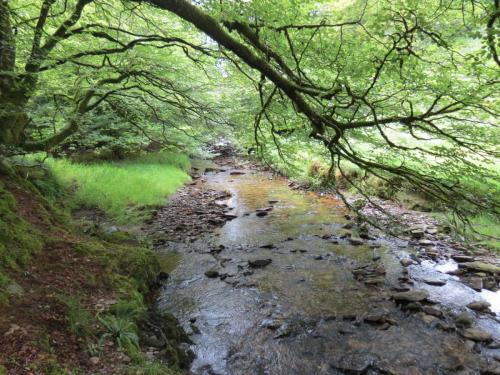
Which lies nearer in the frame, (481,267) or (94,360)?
(94,360)

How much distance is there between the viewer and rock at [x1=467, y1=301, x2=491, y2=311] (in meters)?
5.64


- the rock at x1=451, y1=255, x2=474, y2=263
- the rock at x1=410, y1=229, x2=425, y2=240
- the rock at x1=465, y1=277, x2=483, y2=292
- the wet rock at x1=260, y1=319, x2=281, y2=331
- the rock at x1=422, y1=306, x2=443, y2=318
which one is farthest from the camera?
the rock at x1=410, y1=229, x2=425, y2=240

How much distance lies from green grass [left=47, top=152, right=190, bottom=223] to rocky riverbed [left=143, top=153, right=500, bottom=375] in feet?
4.05

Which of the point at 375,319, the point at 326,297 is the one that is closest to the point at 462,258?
the point at 375,319

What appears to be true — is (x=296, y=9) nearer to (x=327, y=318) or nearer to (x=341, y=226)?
(x=327, y=318)

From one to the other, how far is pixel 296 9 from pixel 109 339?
202 inches

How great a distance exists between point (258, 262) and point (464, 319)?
13.3 feet

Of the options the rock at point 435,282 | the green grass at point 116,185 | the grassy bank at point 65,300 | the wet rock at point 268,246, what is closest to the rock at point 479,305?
the rock at point 435,282

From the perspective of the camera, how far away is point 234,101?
842 centimetres

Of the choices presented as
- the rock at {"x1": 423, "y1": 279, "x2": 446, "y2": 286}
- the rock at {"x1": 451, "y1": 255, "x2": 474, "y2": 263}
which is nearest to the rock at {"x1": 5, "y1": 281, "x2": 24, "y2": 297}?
the rock at {"x1": 423, "y1": 279, "x2": 446, "y2": 286}

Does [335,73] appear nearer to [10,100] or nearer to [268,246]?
[268,246]

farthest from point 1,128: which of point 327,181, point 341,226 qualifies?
point 341,226

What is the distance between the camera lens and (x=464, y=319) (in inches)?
A: 208

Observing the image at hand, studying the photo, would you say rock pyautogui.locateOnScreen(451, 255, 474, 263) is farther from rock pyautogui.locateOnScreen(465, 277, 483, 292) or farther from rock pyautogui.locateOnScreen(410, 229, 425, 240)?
rock pyautogui.locateOnScreen(410, 229, 425, 240)
